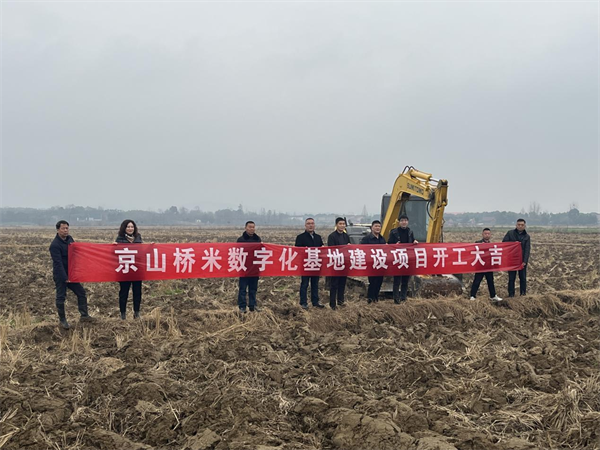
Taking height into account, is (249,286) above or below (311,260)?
below

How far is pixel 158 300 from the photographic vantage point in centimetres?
1152

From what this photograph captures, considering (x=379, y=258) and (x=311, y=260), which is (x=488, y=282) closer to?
(x=379, y=258)

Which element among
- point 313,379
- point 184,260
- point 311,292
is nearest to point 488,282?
point 311,292

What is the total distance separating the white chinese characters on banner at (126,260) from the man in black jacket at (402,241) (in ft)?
16.3

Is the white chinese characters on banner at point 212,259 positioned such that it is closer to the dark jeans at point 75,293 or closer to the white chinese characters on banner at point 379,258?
the dark jeans at point 75,293

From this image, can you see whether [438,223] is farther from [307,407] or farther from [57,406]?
[57,406]

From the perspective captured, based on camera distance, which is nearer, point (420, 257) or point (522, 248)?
point (420, 257)

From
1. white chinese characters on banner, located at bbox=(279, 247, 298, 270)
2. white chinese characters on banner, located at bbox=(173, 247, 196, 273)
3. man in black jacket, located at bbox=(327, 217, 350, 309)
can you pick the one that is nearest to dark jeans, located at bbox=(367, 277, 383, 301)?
man in black jacket, located at bbox=(327, 217, 350, 309)

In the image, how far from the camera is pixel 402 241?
32.3 ft

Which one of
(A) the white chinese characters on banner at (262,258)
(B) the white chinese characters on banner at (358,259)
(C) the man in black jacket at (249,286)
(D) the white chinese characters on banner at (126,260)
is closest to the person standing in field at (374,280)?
(B) the white chinese characters on banner at (358,259)

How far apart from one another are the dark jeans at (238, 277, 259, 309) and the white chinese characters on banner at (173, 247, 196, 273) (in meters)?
0.96

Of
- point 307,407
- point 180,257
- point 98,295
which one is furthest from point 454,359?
point 98,295

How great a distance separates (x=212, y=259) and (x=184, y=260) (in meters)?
0.50

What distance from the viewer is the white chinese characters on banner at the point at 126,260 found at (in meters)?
8.12
